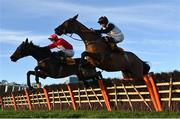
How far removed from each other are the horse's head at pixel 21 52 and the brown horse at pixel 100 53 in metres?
3.10

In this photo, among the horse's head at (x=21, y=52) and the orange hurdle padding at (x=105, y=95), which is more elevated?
the horse's head at (x=21, y=52)

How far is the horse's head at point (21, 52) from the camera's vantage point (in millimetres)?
17078

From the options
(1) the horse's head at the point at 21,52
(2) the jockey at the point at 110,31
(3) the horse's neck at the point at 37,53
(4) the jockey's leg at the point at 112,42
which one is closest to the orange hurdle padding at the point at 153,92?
(4) the jockey's leg at the point at 112,42

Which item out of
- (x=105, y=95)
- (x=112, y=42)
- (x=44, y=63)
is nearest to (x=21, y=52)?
(x=44, y=63)

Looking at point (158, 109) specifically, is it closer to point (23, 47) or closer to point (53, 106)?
point (23, 47)

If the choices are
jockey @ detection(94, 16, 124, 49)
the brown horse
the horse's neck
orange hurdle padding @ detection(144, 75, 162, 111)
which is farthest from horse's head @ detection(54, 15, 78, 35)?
the horse's neck

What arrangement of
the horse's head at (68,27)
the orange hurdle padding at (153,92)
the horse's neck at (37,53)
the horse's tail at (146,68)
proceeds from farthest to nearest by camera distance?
the horse's neck at (37,53), the horse's tail at (146,68), the horse's head at (68,27), the orange hurdle padding at (153,92)

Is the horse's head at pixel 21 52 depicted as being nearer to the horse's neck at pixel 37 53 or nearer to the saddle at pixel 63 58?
the horse's neck at pixel 37 53

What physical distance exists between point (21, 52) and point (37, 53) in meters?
0.55

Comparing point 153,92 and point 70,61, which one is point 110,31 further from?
point 70,61

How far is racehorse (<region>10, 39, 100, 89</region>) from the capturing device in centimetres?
1656

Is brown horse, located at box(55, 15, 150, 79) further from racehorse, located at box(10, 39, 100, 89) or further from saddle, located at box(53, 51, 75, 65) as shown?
saddle, located at box(53, 51, 75, 65)

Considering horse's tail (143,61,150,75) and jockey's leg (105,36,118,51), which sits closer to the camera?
jockey's leg (105,36,118,51)

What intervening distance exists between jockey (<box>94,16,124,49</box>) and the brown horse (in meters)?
0.18
